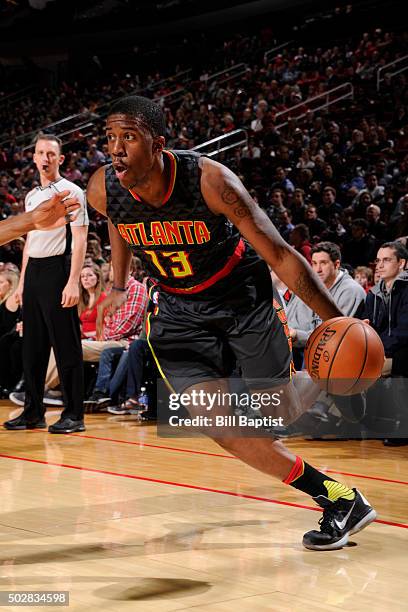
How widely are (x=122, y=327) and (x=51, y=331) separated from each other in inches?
63.8

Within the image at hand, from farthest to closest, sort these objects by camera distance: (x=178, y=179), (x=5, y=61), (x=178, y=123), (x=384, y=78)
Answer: (x=5, y=61) → (x=178, y=123) → (x=384, y=78) → (x=178, y=179)

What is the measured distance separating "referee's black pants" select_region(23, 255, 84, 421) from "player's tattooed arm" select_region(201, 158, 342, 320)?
2.93 meters

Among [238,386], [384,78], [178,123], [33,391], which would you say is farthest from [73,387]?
[178,123]

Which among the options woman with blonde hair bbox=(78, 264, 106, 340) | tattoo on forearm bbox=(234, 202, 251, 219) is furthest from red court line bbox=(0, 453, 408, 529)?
woman with blonde hair bbox=(78, 264, 106, 340)

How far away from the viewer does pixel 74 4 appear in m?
25.8

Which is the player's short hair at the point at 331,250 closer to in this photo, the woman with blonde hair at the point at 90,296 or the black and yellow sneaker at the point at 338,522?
the woman with blonde hair at the point at 90,296

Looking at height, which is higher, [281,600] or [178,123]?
[178,123]

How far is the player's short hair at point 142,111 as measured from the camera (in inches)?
121

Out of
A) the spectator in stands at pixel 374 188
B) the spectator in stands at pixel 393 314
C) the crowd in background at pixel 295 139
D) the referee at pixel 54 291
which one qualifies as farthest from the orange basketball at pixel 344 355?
the spectator in stands at pixel 374 188

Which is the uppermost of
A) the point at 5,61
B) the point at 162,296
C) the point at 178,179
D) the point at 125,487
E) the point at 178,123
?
the point at 5,61

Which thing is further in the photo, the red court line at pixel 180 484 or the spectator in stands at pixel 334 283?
the spectator in stands at pixel 334 283

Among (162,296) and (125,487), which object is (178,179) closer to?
(162,296)

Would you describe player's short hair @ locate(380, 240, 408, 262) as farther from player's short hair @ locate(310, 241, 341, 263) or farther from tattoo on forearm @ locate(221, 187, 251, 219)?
tattoo on forearm @ locate(221, 187, 251, 219)

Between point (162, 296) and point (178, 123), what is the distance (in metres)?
14.6
